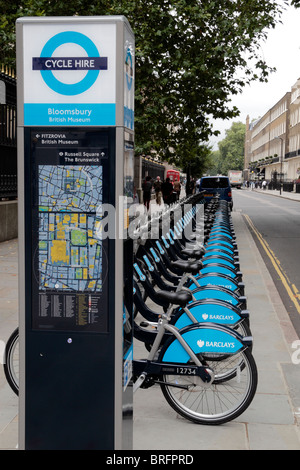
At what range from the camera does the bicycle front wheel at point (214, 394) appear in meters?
4.13

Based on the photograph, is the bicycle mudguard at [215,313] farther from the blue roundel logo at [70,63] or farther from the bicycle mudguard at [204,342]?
the blue roundel logo at [70,63]

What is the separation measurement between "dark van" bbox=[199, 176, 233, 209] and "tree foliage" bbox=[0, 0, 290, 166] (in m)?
8.77

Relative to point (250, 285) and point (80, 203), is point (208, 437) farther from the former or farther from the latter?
point (250, 285)

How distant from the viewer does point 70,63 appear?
3027 millimetres

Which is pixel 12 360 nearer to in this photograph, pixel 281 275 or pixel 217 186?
pixel 281 275

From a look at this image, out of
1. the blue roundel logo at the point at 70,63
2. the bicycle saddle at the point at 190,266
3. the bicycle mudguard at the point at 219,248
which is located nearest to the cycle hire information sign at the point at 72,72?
the blue roundel logo at the point at 70,63

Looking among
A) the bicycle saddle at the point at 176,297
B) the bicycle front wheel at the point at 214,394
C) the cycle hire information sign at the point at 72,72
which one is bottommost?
the bicycle front wheel at the point at 214,394

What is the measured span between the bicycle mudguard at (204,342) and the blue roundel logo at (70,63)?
1907 millimetres

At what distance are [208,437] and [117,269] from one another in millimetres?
1580

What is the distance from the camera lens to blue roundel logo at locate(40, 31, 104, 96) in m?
3.01

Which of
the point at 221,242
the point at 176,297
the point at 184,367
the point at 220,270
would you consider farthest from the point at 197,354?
the point at 221,242

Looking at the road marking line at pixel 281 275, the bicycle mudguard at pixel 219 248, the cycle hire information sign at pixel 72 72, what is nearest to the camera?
the cycle hire information sign at pixel 72 72

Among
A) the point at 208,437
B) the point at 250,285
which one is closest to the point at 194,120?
the point at 250,285

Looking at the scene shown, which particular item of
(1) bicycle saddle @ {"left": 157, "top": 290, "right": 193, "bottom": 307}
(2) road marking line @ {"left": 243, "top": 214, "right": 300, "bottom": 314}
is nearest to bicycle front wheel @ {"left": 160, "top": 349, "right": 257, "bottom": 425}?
(1) bicycle saddle @ {"left": 157, "top": 290, "right": 193, "bottom": 307}
